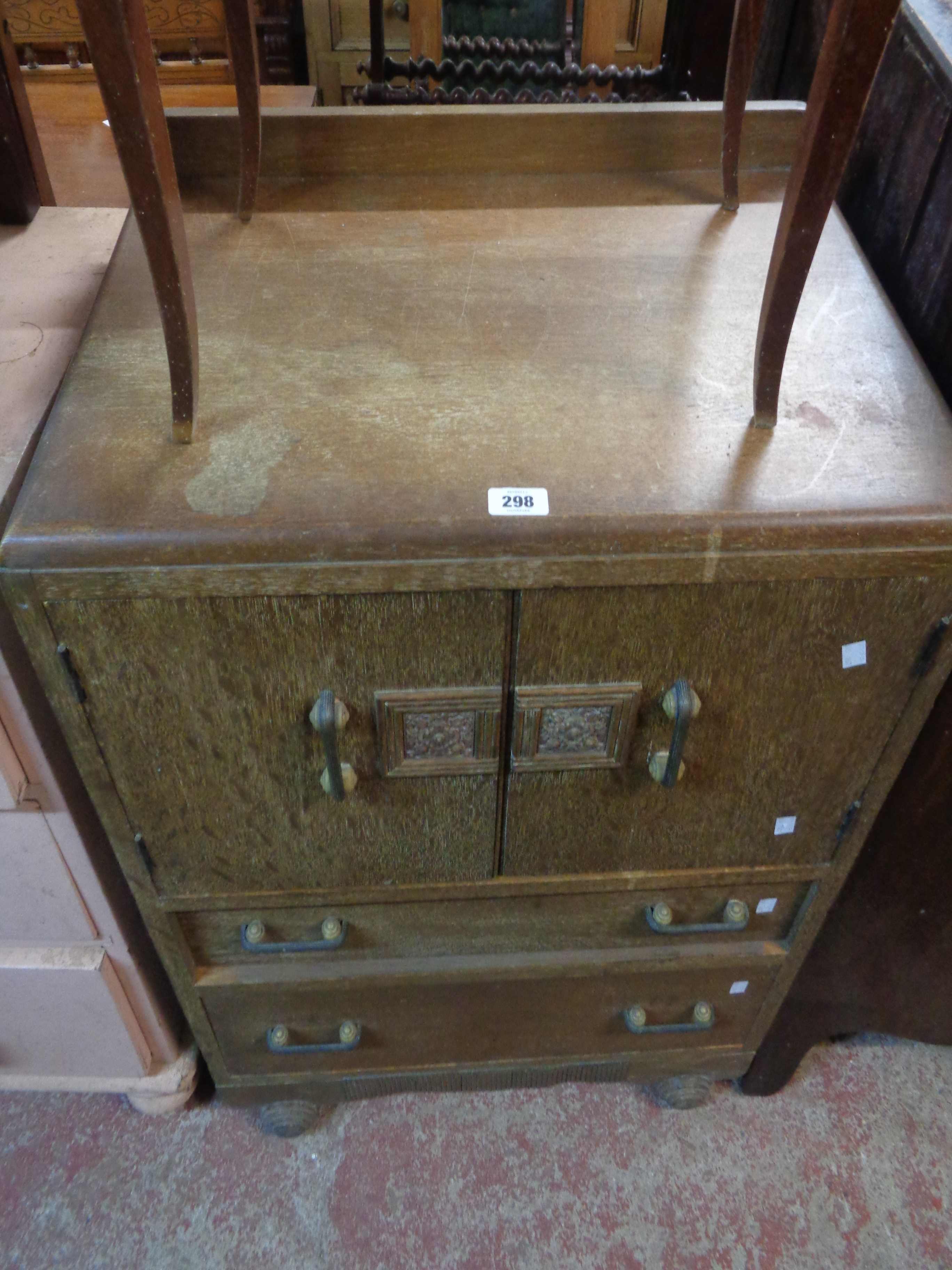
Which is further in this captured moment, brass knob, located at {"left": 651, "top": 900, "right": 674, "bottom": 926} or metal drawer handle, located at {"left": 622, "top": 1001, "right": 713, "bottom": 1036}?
metal drawer handle, located at {"left": 622, "top": 1001, "right": 713, "bottom": 1036}

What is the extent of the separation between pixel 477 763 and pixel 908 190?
0.61 meters

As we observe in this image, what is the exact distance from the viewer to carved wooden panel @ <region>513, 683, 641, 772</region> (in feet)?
2.21

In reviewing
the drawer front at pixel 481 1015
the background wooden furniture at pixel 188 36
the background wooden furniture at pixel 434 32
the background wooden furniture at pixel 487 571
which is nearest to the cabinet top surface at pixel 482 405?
the background wooden furniture at pixel 487 571

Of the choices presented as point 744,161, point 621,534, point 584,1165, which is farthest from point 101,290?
point 584,1165

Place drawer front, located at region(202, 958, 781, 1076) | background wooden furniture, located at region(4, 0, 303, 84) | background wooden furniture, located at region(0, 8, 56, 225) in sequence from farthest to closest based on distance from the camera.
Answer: background wooden furniture, located at region(4, 0, 303, 84), drawer front, located at region(202, 958, 781, 1076), background wooden furniture, located at region(0, 8, 56, 225)

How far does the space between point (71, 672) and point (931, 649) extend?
23.4 inches

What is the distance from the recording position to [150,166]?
1.76 ft

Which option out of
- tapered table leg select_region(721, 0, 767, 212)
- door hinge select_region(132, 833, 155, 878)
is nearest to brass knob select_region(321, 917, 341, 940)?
door hinge select_region(132, 833, 155, 878)

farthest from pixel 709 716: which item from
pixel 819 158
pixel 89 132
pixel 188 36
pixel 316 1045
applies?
pixel 188 36

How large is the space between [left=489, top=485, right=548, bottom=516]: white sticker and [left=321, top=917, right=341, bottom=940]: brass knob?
0.46 meters

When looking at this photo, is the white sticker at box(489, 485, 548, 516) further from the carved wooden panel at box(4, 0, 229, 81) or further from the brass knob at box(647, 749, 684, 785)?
the carved wooden panel at box(4, 0, 229, 81)

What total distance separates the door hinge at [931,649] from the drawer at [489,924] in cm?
28

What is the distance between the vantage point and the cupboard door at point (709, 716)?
0.63 m

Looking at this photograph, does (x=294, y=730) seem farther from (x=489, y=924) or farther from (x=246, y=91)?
(x=246, y=91)
